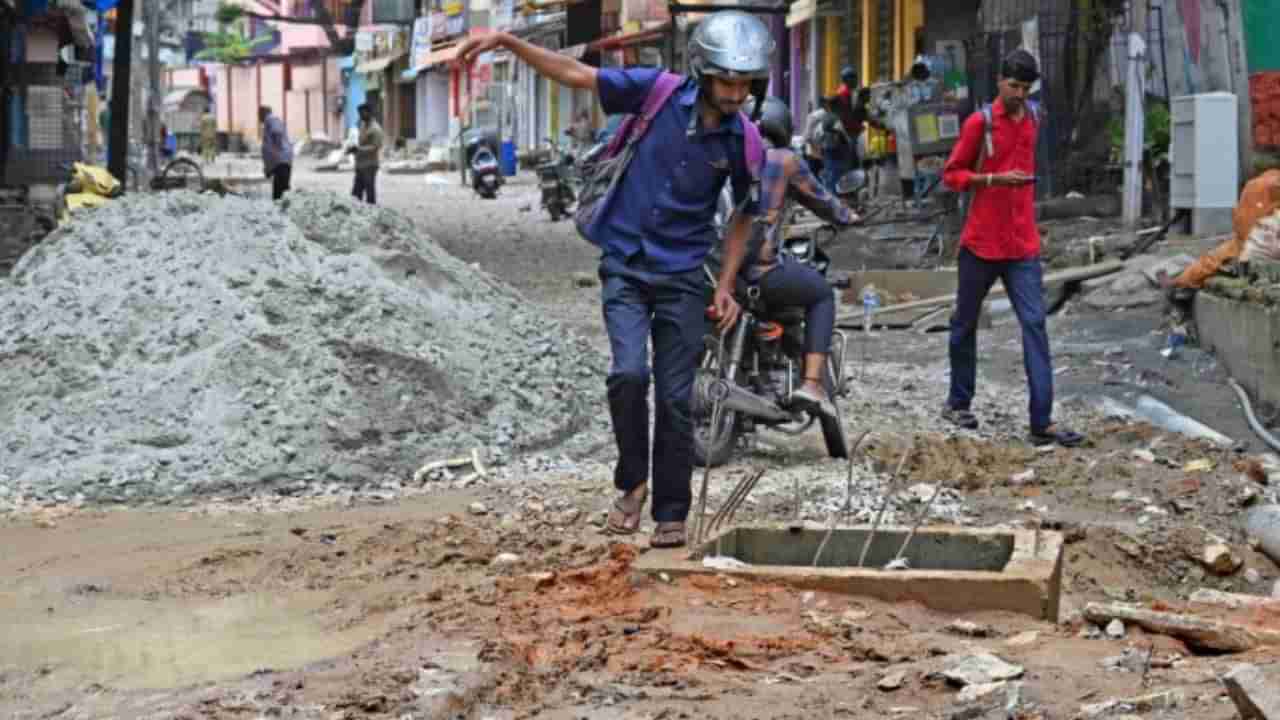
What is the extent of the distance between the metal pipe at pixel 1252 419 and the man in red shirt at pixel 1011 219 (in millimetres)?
864

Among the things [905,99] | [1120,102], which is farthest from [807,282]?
[905,99]

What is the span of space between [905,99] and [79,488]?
1566 cm

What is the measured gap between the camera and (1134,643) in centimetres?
515

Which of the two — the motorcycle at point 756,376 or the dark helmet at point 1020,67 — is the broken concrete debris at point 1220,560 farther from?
the dark helmet at point 1020,67

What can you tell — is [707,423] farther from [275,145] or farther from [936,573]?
[275,145]

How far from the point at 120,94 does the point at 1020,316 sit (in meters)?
15.9

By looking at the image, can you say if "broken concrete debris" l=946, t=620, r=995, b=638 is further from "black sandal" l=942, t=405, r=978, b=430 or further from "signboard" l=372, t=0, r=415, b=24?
"signboard" l=372, t=0, r=415, b=24

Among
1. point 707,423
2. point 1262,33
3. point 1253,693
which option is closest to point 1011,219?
point 707,423

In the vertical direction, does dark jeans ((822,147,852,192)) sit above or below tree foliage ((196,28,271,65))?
below

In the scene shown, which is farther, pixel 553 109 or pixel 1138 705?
pixel 553 109

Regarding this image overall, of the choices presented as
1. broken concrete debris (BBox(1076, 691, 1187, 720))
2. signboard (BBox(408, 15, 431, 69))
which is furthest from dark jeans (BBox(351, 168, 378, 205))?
signboard (BBox(408, 15, 431, 69))

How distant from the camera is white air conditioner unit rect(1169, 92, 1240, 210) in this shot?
1538 centimetres

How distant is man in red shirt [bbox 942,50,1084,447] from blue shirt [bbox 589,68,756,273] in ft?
11.1

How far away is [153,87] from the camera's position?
34.8 m
